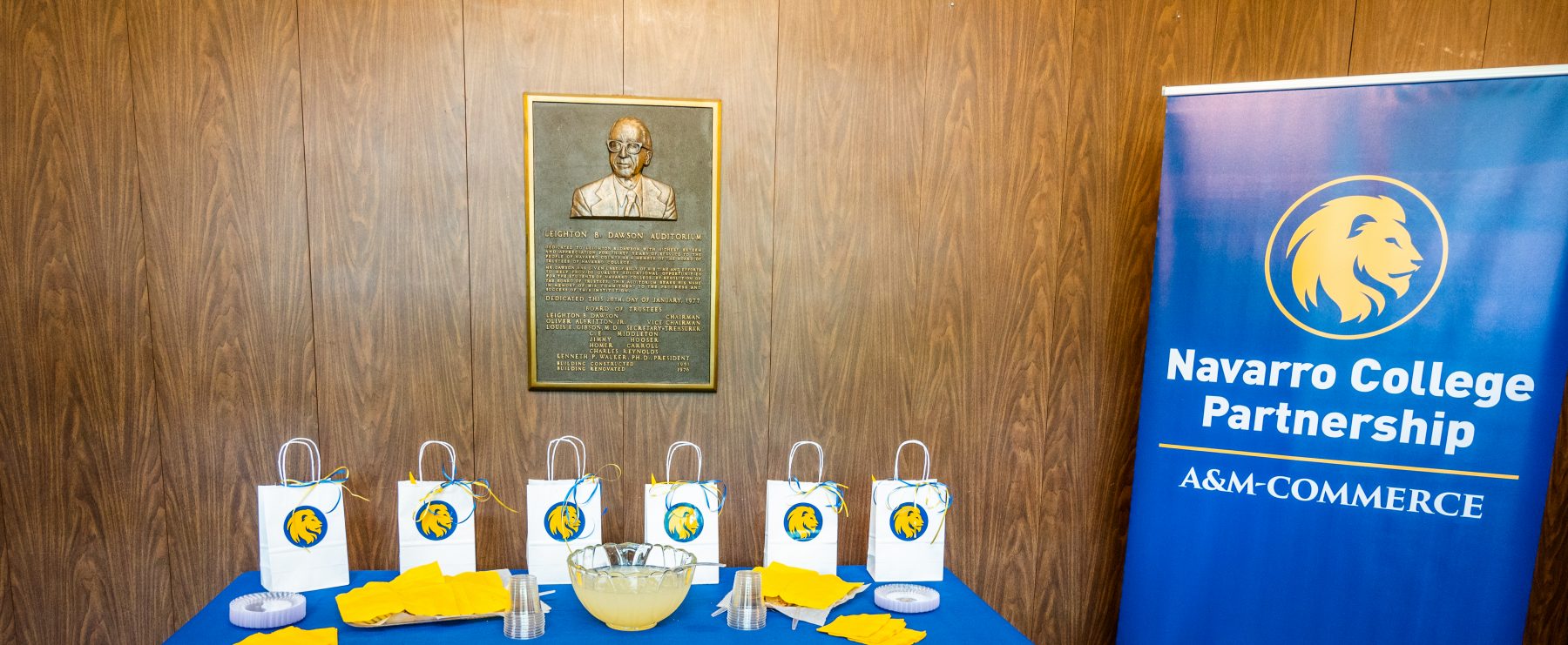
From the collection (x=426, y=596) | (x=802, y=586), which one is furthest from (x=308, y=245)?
(x=802, y=586)

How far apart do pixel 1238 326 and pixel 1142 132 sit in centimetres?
61

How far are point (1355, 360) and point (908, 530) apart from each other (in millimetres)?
1104

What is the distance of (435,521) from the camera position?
1.79m

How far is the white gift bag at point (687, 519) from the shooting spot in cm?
183

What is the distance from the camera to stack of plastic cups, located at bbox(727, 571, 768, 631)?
1613 millimetres

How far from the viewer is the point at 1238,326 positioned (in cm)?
186

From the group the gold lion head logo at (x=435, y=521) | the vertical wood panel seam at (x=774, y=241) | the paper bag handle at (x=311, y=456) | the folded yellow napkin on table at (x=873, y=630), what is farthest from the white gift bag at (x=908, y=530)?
the paper bag handle at (x=311, y=456)

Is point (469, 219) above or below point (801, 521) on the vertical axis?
above

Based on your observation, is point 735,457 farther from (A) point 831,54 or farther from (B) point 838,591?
(A) point 831,54

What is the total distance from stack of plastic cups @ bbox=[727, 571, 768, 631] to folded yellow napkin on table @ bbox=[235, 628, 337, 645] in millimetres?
770

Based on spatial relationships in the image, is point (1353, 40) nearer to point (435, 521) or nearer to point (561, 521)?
point (561, 521)

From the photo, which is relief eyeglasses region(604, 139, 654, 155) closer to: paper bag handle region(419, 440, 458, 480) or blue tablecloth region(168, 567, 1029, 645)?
paper bag handle region(419, 440, 458, 480)

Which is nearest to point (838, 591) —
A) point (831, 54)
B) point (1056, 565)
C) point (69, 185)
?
point (1056, 565)

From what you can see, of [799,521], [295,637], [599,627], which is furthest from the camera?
[799,521]
